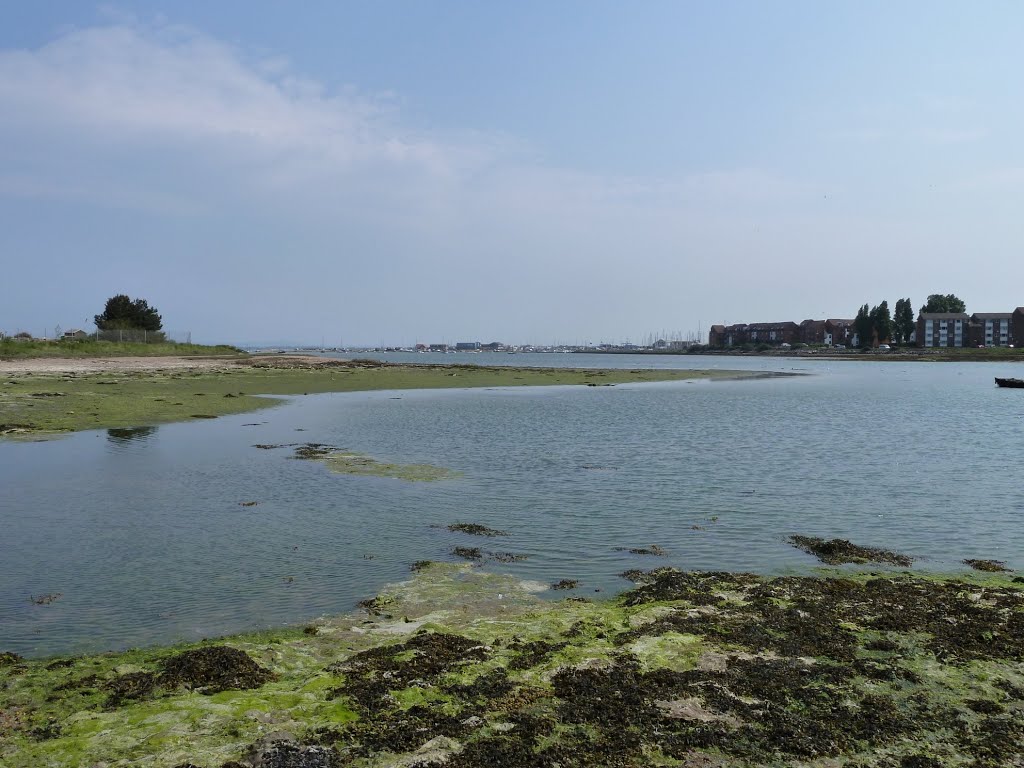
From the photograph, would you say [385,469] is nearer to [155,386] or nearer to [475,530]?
[475,530]

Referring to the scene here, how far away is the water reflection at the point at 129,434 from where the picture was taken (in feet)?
87.6

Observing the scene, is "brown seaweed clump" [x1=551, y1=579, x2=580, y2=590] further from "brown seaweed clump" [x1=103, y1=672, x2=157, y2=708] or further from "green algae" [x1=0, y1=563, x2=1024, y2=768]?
"brown seaweed clump" [x1=103, y1=672, x2=157, y2=708]

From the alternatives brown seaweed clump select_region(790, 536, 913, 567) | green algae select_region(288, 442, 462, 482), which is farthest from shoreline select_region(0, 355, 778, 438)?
brown seaweed clump select_region(790, 536, 913, 567)

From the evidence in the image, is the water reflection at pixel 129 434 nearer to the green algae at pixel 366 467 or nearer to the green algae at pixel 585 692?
the green algae at pixel 366 467

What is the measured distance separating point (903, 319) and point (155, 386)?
19299 centimetres

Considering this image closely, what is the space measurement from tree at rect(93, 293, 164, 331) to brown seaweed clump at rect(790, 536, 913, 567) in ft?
313

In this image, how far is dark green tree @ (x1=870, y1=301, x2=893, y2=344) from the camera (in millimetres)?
193750

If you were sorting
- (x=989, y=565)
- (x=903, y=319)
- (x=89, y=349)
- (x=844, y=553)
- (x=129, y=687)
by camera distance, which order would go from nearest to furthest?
(x=129, y=687) < (x=989, y=565) < (x=844, y=553) < (x=89, y=349) < (x=903, y=319)

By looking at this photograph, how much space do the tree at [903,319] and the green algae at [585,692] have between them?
206680 mm

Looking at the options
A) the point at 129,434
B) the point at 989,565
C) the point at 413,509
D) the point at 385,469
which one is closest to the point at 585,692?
the point at 989,565

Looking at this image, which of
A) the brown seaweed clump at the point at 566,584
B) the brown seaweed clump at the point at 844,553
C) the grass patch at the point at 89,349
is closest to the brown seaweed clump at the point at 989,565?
the brown seaweed clump at the point at 844,553

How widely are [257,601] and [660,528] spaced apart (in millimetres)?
8153

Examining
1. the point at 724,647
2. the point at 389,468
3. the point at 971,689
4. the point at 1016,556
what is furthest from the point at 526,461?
the point at 971,689

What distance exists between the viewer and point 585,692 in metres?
7.21
